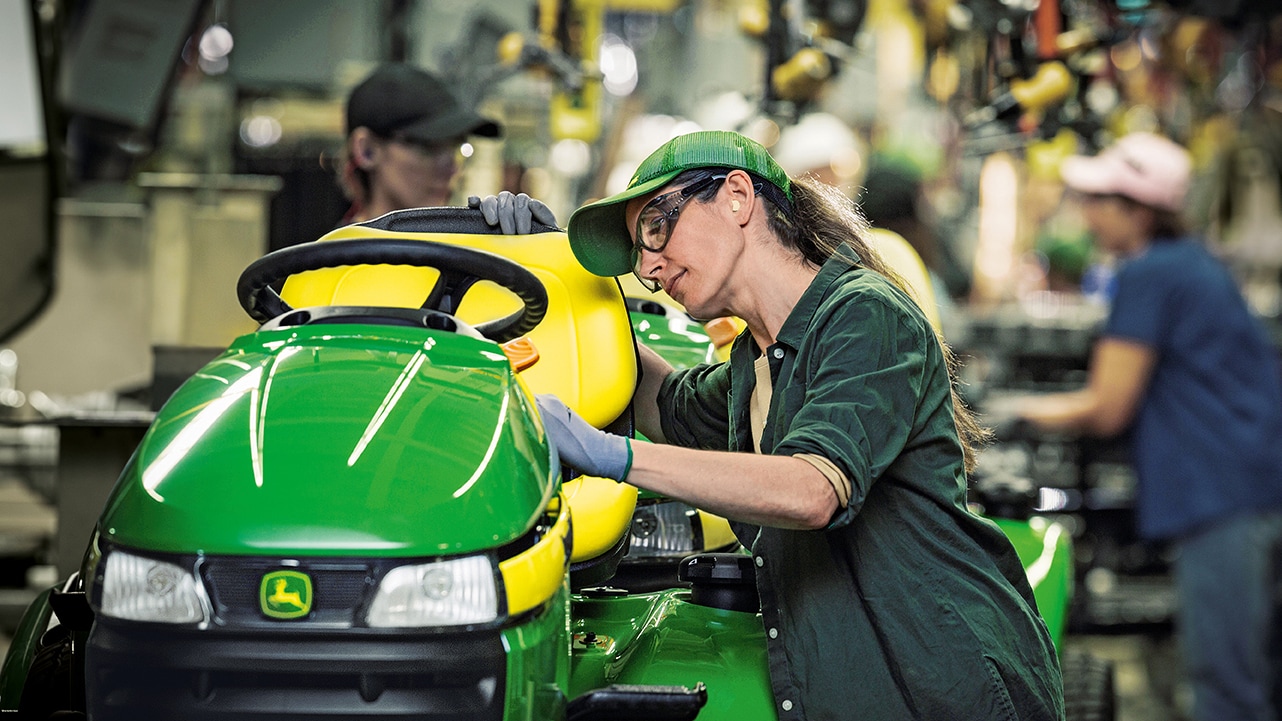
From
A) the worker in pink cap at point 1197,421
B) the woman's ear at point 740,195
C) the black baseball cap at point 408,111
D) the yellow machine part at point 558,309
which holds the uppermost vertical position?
the black baseball cap at point 408,111

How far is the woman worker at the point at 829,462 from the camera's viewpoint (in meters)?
1.78

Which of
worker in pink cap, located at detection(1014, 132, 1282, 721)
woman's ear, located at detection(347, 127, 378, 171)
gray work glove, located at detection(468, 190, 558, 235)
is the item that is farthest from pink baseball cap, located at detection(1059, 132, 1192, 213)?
gray work glove, located at detection(468, 190, 558, 235)

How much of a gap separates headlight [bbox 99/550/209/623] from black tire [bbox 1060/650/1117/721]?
7.77ft

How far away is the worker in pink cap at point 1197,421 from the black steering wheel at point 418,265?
3275mm

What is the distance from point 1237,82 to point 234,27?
Answer: 8595 mm

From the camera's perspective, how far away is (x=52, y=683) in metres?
2.03

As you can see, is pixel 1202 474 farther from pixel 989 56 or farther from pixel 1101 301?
pixel 1101 301

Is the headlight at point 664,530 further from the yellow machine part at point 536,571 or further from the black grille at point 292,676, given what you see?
the black grille at point 292,676

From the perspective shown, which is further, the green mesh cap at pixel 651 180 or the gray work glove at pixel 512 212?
the gray work glove at pixel 512 212

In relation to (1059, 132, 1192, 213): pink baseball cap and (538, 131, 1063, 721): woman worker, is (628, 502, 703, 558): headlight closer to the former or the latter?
(538, 131, 1063, 721): woman worker

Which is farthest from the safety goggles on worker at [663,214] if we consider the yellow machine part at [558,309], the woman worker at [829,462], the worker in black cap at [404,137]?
the worker in black cap at [404,137]

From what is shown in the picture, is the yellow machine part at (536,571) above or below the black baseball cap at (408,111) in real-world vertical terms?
below

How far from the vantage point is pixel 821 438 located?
1790 mm

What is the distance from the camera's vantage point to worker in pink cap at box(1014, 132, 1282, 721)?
176 inches
